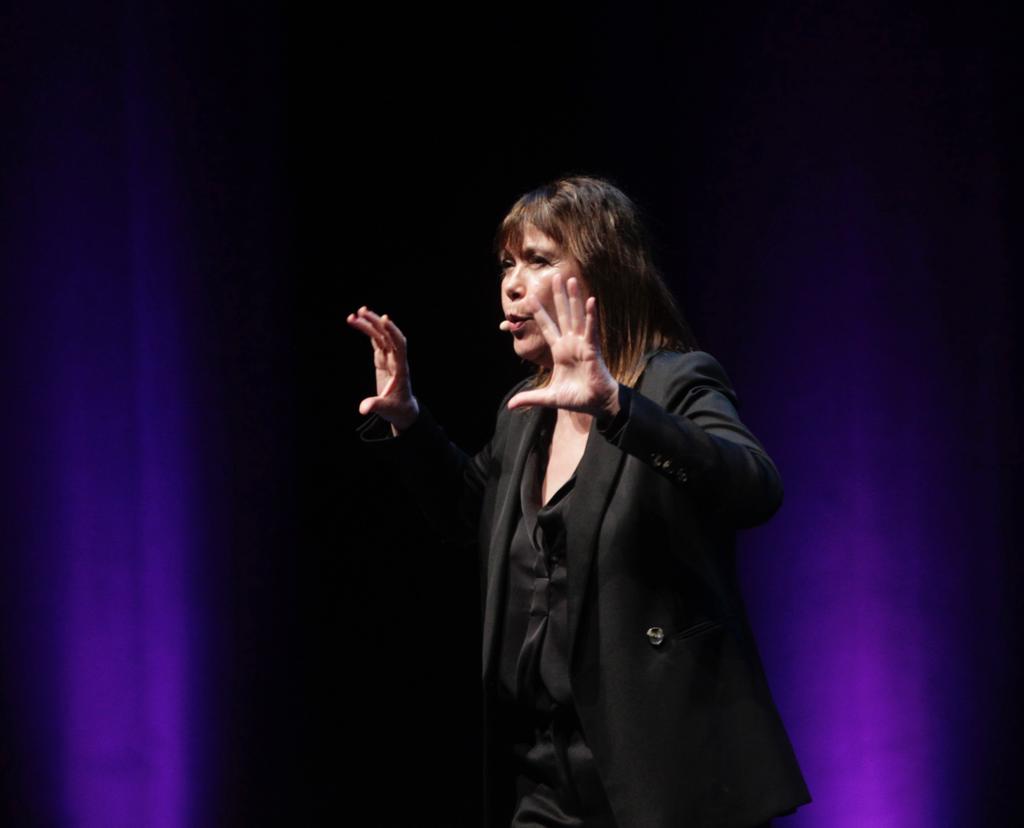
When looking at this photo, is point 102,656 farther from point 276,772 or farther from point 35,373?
point 35,373

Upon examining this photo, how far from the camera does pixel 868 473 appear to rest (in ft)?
8.82

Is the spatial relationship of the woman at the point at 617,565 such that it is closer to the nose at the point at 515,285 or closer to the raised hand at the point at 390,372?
the nose at the point at 515,285

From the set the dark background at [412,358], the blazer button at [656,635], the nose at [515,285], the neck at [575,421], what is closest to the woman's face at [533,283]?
the nose at [515,285]

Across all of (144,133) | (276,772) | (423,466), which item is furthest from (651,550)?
(144,133)

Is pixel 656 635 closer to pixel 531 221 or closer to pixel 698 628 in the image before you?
pixel 698 628

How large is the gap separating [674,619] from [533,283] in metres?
0.57

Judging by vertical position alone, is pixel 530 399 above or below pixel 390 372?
below

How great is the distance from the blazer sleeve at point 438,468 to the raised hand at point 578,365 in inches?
18.8

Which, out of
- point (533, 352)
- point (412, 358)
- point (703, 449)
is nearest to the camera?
point (703, 449)

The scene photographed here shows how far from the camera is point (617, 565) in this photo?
155 centimetres

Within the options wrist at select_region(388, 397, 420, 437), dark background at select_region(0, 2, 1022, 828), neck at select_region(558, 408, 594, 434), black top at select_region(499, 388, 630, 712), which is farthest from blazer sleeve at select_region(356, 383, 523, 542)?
dark background at select_region(0, 2, 1022, 828)

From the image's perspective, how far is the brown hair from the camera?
1.79m

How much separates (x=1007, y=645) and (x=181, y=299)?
6.68 feet

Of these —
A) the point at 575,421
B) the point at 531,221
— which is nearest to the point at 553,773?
the point at 575,421
